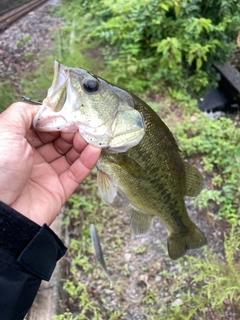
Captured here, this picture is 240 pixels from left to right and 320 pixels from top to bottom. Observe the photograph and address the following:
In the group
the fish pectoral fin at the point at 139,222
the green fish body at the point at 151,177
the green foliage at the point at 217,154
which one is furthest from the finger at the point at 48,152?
the green foliage at the point at 217,154

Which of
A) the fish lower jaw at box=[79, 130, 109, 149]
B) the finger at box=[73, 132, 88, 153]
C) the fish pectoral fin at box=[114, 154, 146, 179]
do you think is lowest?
the fish pectoral fin at box=[114, 154, 146, 179]

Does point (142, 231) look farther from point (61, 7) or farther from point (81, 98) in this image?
point (61, 7)

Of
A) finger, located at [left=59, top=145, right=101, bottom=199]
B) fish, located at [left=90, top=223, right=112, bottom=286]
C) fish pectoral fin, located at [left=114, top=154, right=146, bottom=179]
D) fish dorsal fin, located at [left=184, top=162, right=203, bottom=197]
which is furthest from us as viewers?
fish, located at [left=90, top=223, right=112, bottom=286]

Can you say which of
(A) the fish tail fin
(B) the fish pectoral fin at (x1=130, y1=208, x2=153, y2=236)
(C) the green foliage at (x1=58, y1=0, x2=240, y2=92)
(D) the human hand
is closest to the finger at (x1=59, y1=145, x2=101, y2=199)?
(D) the human hand

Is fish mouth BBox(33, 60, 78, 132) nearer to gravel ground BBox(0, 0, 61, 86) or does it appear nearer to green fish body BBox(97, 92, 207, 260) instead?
green fish body BBox(97, 92, 207, 260)

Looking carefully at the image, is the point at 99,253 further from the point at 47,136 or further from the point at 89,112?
the point at 89,112

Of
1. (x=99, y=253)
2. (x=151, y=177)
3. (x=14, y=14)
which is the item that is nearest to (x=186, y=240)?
(x=151, y=177)

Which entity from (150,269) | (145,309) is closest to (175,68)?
(150,269)

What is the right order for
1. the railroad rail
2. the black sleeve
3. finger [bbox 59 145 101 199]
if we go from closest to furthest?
1. the black sleeve
2. finger [bbox 59 145 101 199]
3. the railroad rail

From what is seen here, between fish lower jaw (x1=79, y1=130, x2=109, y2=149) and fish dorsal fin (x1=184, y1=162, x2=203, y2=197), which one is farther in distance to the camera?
fish dorsal fin (x1=184, y1=162, x2=203, y2=197)
